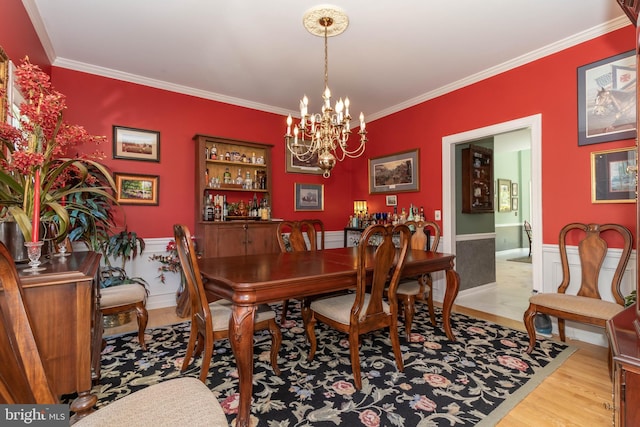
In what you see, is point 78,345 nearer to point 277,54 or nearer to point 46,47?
point 277,54

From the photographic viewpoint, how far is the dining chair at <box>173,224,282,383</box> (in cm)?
180

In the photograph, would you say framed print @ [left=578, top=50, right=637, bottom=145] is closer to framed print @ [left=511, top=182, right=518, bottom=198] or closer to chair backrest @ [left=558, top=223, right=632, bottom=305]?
chair backrest @ [left=558, top=223, right=632, bottom=305]

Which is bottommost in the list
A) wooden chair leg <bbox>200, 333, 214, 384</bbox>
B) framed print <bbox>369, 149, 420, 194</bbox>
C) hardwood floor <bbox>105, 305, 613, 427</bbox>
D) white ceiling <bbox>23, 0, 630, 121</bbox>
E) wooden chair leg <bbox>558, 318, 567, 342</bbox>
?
hardwood floor <bbox>105, 305, 613, 427</bbox>

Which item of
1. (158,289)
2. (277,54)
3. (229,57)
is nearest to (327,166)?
(277,54)

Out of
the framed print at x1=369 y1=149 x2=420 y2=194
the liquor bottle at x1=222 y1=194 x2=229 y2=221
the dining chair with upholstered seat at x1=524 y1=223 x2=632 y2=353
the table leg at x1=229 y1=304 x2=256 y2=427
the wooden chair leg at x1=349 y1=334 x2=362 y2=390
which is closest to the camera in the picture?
the table leg at x1=229 y1=304 x2=256 y2=427

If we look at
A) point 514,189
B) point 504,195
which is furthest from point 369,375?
point 514,189

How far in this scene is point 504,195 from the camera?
27.2ft

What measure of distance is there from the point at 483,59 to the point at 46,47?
435 cm

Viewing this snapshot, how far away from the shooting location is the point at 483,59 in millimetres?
3156

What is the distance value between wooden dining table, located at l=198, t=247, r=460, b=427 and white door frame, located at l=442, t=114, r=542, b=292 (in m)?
1.07

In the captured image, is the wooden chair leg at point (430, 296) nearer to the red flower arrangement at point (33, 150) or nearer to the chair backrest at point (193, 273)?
the chair backrest at point (193, 273)

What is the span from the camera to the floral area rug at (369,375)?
1687 millimetres

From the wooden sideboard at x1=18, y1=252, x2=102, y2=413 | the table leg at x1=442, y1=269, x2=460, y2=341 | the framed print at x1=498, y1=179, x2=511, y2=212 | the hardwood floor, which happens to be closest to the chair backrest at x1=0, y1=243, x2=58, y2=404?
the wooden sideboard at x1=18, y1=252, x2=102, y2=413

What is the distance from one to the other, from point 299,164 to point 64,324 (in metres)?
3.95
